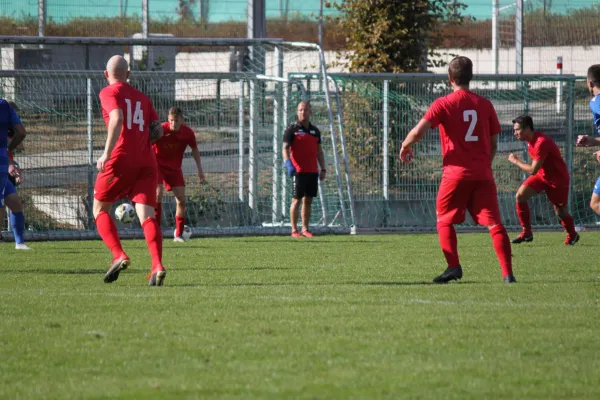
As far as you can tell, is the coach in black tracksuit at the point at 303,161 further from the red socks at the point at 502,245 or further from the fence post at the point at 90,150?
the red socks at the point at 502,245

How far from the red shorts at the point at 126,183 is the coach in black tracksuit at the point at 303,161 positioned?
23.1 ft

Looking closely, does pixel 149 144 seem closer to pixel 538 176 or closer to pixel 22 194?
pixel 538 176

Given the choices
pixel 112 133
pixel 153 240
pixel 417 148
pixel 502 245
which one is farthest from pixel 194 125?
pixel 502 245

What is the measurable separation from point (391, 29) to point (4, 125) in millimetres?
10569

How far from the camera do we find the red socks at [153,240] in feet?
31.2

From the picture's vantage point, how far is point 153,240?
377 inches

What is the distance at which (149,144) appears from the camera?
9.88 metres

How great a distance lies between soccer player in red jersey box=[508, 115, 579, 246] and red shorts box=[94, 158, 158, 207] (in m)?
6.56

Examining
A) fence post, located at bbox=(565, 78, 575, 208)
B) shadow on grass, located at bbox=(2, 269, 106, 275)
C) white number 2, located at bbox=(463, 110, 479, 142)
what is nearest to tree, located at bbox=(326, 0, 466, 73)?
fence post, located at bbox=(565, 78, 575, 208)

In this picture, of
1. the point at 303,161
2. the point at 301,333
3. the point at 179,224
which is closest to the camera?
the point at 301,333

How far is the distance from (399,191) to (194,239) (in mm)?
4109

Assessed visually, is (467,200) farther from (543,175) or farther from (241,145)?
(241,145)

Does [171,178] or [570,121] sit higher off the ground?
[570,121]

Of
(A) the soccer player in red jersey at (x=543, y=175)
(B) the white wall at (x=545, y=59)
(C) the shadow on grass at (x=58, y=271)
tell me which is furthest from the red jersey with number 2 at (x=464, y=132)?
(B) the white wall at (x=545, y=59)
